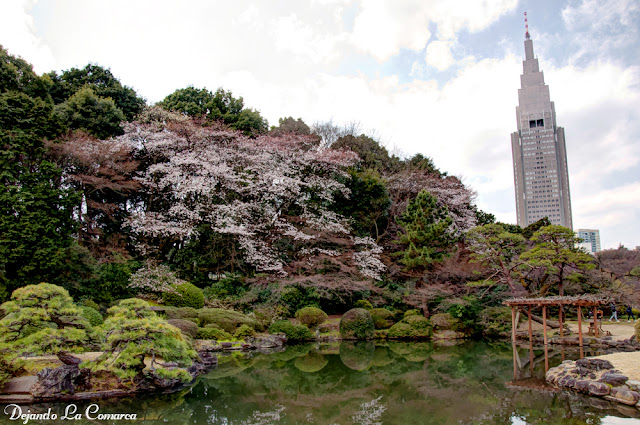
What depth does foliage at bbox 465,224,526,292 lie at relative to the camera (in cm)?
1452

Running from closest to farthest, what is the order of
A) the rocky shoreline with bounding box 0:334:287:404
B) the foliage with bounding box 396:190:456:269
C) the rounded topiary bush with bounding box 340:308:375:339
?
the rocky shoreline with bounding box 0:334:287:404, the rounded topiary bush with bounding box 340:308:375:339, the foliage with bounding box 396:190:456:269

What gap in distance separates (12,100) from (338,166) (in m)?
12.3

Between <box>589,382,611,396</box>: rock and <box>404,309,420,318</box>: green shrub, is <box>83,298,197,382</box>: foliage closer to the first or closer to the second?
<box>589,382,611,396</box>: rock

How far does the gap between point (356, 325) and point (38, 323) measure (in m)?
10.0

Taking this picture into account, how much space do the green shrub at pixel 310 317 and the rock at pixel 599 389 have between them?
965 centimetres

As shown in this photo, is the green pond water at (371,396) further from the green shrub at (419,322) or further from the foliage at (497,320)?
the foliage at (497,320)

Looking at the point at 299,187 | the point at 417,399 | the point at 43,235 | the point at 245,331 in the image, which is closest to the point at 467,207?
the point at 299,187

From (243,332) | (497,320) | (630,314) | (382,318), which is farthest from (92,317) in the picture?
(630,314)

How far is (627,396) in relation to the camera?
6520mm

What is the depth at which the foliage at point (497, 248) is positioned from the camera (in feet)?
47.6

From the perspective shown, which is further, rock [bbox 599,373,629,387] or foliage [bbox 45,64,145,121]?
foliage [bbox 45,64,145,121]

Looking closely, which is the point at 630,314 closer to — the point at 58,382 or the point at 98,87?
the point at 58,382

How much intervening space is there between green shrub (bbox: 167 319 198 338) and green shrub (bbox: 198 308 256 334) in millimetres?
1211

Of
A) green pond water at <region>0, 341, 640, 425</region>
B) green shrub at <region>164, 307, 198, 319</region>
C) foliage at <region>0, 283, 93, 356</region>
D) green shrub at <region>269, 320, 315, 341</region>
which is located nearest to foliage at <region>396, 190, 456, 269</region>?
green shrub at <region>269, 320, 315, 341</region>
